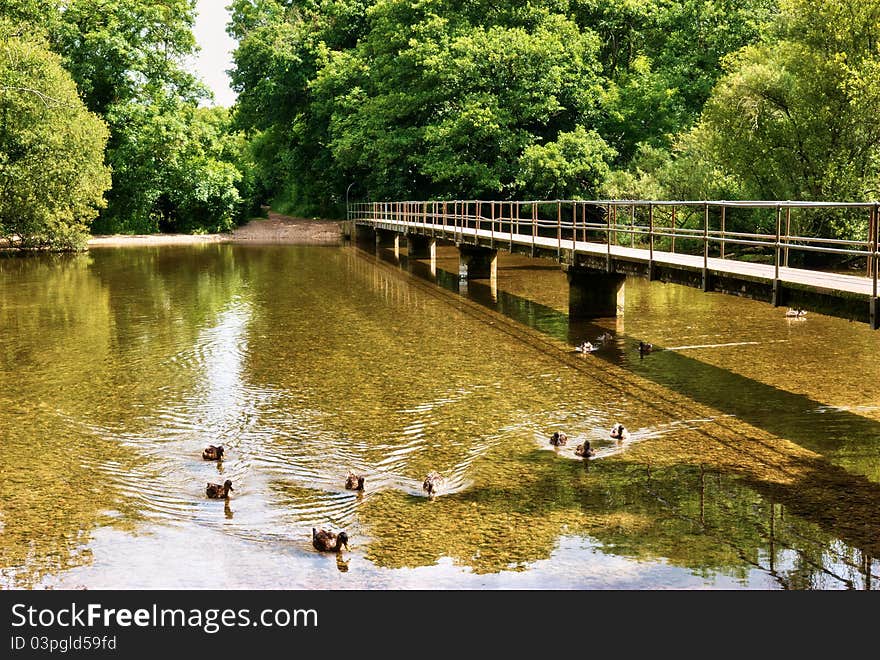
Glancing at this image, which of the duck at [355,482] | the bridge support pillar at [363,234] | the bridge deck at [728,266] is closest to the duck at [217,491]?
the duck at [355,482]

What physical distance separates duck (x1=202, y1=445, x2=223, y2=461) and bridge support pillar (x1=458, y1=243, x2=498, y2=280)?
62.5ft

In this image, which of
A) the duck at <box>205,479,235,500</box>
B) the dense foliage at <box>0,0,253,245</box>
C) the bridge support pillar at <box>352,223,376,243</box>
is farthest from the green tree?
the duck at <box>205,479,235,500</box>

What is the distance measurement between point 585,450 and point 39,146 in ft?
117

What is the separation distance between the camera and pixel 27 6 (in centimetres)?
4912

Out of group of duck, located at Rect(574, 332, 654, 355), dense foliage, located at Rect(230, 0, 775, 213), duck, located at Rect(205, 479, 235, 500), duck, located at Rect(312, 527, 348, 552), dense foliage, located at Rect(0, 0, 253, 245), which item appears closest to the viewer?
duck, located at Rect(312, 527, 348, 552)

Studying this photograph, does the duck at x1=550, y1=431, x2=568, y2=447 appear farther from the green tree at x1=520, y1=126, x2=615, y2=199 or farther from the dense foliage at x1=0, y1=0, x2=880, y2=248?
the green tree at x1=520, y1=126, x2=615, y2=199

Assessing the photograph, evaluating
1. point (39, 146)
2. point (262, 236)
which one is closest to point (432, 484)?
point (39, 146)

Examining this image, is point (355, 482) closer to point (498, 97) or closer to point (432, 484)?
point (432, 484)

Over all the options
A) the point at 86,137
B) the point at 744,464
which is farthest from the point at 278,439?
the point at 86,137

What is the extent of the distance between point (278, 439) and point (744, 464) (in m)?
5.14

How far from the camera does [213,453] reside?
Answer: 34.5ft

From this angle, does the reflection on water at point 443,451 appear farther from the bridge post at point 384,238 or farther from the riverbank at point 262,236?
the riverbank at point 262,236

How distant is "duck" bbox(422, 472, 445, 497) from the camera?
941 cm

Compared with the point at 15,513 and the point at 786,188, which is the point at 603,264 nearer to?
the point at 15,513
